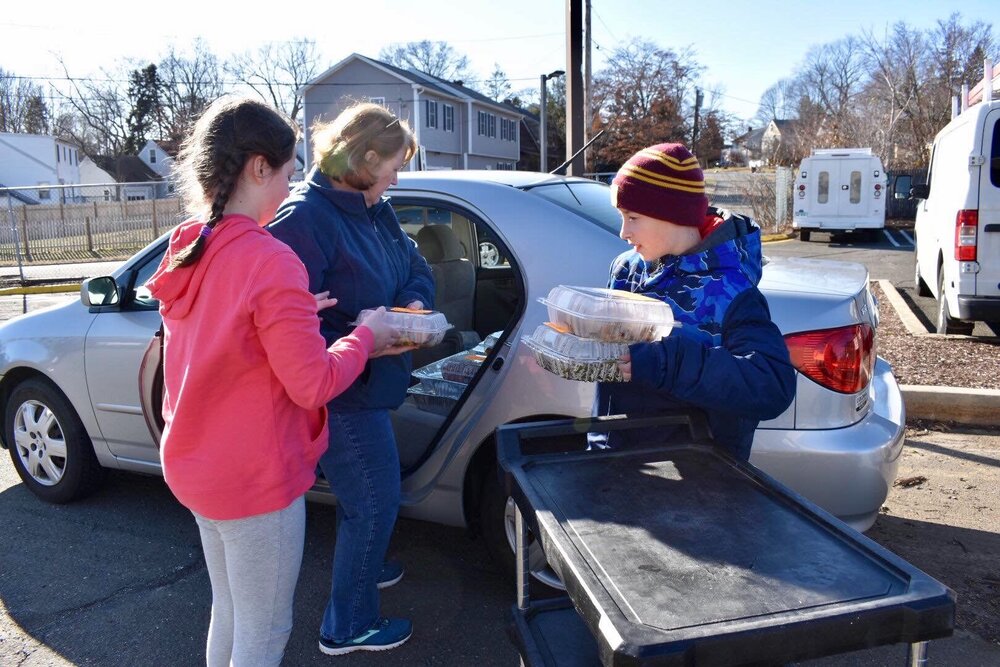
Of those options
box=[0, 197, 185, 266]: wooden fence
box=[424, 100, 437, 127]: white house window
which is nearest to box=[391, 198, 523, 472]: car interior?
box=[0, 197, 185, 266]: wooden fence

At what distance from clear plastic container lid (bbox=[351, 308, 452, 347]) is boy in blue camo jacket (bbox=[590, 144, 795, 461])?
0.55 m

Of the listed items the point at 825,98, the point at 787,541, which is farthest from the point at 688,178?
the point at 825,98

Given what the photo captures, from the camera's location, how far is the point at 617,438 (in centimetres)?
216

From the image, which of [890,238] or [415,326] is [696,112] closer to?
[890,238]

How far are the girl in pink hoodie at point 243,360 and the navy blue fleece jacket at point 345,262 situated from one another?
0.43m

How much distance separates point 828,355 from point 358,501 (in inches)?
68.2

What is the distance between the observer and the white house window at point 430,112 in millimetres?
41656

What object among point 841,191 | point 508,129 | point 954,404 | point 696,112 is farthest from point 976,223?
point 508,129

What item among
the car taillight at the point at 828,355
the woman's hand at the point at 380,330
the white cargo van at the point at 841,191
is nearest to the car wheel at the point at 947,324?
the car taillight at the point at 828,355

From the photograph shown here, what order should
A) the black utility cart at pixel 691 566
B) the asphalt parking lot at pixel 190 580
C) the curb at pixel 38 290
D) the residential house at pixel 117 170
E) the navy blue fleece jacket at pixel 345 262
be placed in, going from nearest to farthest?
the black utility cart at pixel 691 566 → the navy blue fleece jacket at pixel 345 262 → the asphalt parking lot at pixel 190 580 → the curb at pixel 38 290 → the residential house at pixel 117 170

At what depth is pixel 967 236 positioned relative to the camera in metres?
7.21

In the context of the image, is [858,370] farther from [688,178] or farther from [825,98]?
[825,98]

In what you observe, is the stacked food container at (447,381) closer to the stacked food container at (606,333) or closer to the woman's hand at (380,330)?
the woman's hand at (380,330)

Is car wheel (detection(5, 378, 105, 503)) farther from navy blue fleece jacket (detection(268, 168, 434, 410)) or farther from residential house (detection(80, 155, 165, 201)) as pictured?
residential house (detection(80, 155, 165, 201))
